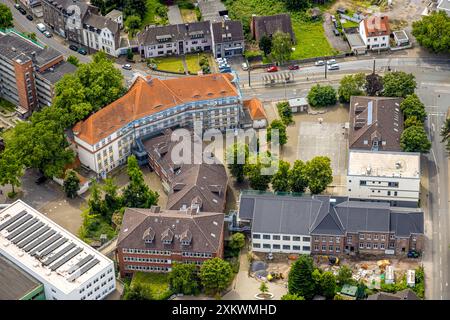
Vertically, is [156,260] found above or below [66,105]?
below

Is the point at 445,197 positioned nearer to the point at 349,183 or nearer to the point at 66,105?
the point at 349,183

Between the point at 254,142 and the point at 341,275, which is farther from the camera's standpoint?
the point at 254,142

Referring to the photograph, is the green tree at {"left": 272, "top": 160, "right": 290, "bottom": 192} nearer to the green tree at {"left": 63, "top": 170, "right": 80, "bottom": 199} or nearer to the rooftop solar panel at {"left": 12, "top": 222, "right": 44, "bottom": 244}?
the green tree at {"left": 63, "top": 170, "right": 80, "bottom": 199}

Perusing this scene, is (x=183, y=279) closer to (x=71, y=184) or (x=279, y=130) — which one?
(x=71, y=184)

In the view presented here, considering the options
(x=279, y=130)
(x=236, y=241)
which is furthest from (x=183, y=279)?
(x=279, y=130)

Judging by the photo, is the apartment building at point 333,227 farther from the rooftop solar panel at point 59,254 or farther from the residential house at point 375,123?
the rooftop solar panel at point 59,254

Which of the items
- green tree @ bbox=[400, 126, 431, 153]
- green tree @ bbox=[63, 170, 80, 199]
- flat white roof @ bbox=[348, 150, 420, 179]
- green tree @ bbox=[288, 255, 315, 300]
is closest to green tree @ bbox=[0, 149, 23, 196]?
green tree @ bbox=[63, 170, 80, 199]

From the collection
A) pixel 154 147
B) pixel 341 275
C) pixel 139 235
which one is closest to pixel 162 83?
pixel 154 147
